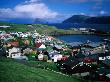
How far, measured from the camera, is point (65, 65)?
43.8m

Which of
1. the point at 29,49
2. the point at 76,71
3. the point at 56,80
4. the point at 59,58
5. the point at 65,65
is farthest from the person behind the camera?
the point at 29,49

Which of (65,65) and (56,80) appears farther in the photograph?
(65,65)

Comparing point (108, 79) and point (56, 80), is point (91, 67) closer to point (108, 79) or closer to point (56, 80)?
point (108, 79)

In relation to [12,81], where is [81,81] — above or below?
below

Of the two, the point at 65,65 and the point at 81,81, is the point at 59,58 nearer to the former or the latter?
the point at 65,65

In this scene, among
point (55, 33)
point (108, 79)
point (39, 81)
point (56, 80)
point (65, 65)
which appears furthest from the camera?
point (55, 33)

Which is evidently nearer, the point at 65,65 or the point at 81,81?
the point at 81,81

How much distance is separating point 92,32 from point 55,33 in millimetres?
32122

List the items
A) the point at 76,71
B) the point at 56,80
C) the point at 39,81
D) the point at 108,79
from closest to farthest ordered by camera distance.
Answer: the point at 39,81 < the point at 56,80 < the point at 108,79 < the point at 76,71

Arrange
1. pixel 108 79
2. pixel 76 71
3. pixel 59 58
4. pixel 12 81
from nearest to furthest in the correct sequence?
pixel 12 81
pixel 108 79
pixel 76 71
pixel 59 58

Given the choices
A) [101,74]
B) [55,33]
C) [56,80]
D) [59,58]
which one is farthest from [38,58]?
[55,33]

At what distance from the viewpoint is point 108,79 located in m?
34.2

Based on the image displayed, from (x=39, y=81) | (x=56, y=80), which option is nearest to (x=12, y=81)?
(x=39, y=81)

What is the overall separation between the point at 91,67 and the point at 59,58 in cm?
1377
